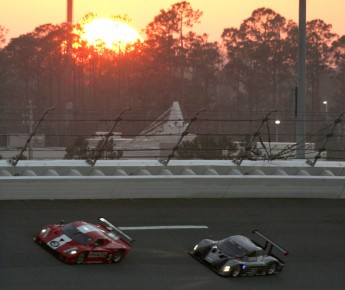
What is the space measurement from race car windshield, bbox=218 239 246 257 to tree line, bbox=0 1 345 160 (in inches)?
2111

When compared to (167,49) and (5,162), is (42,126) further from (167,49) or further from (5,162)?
(5,162)

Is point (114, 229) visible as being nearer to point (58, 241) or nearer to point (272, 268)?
point (58, 241)

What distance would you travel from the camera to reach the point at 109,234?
1020 cm

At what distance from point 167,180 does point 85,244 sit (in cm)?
550

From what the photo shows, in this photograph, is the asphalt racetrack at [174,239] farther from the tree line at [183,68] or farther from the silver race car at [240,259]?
the tree line at [183,68]

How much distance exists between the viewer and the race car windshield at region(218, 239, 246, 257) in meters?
9.52

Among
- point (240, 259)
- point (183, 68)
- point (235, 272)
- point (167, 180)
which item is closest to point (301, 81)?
point (167, 180)

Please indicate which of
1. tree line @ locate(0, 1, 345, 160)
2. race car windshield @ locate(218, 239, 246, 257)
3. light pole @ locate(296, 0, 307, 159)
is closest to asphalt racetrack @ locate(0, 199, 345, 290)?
race car windshield @ locate(218, 239, 246, 257)

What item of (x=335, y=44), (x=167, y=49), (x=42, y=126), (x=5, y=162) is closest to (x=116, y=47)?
(x=167, y=49)

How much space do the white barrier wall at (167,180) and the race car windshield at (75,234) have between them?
4.22 metres

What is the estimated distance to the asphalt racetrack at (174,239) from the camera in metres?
8.98

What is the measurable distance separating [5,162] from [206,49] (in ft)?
182

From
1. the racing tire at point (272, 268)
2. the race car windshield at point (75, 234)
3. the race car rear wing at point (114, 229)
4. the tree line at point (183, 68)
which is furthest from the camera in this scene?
the tree line at point (183, 68)

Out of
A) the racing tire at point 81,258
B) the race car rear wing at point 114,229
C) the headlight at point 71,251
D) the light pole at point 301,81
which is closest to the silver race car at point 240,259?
the race car rear wing at point 114,229
